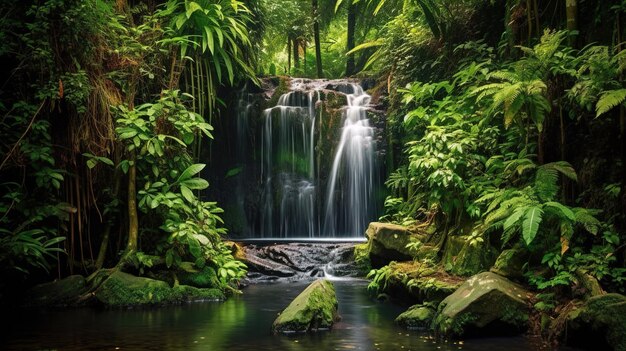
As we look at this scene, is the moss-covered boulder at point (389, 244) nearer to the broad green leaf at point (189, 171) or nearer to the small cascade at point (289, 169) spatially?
the broad green leaf at point (189, 171)

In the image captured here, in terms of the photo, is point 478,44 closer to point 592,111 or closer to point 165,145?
point 592,111

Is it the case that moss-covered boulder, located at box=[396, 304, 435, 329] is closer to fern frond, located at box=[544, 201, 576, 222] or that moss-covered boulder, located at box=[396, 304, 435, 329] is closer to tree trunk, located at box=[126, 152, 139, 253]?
fern frond, located at box=[544, 201, 576, 222]

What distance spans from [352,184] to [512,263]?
26.4 feet

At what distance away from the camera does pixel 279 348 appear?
6.01 meters

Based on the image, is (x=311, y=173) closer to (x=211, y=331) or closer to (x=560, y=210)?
(x=211, y=331)

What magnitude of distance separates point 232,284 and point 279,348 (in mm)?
3835

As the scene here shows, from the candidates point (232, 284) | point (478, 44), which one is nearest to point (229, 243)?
point (232, 284)

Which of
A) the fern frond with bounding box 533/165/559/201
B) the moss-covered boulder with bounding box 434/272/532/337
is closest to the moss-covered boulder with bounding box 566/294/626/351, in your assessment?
the moss-covered boulder with bounding box 434/272/532/337

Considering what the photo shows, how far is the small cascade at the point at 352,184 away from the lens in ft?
48.7

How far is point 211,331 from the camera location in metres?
6.82

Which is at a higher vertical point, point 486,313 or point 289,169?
point 289,169

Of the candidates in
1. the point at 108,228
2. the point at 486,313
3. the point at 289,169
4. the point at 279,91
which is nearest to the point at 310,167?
the point at 289,169

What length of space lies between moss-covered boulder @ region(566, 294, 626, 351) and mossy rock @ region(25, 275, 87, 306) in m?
6.53

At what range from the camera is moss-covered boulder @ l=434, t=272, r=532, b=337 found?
6.35 metres
